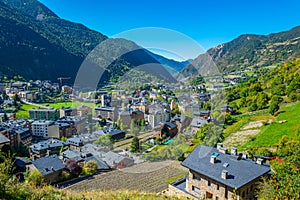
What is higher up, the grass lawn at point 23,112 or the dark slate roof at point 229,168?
the dark slate roof at point 229,168

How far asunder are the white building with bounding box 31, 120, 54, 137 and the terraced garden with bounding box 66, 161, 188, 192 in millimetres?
10990

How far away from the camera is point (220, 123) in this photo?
935 centimetres

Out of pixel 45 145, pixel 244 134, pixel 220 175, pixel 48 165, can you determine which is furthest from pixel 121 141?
pixel 220 175

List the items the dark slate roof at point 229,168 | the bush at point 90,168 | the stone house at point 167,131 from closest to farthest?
the dark slate roof at point 229,168 < the stone house at point 167,131 < the bush at point 90,168

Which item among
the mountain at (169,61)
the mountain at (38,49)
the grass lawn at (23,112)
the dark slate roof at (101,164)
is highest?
the mountain at (38,49)

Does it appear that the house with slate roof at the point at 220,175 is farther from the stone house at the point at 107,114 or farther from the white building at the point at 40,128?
the white building at the point at 40,128

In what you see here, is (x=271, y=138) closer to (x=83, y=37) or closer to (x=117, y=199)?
(x=117, y=199)

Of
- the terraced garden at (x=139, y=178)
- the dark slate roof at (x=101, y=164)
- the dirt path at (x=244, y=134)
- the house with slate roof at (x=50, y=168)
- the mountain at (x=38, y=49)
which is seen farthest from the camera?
the mountain at (x=38, y=49)

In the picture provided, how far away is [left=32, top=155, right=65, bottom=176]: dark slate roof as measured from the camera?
28.8 feet

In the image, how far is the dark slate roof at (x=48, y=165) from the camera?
28.8ft

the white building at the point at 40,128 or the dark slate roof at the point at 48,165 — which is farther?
the white building at the point at 40,128

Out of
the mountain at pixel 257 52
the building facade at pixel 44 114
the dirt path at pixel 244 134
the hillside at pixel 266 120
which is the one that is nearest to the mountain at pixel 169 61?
the hillside at pixel 266 120

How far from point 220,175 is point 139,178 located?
12.3 feet

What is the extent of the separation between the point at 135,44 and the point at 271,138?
24.5 ft
